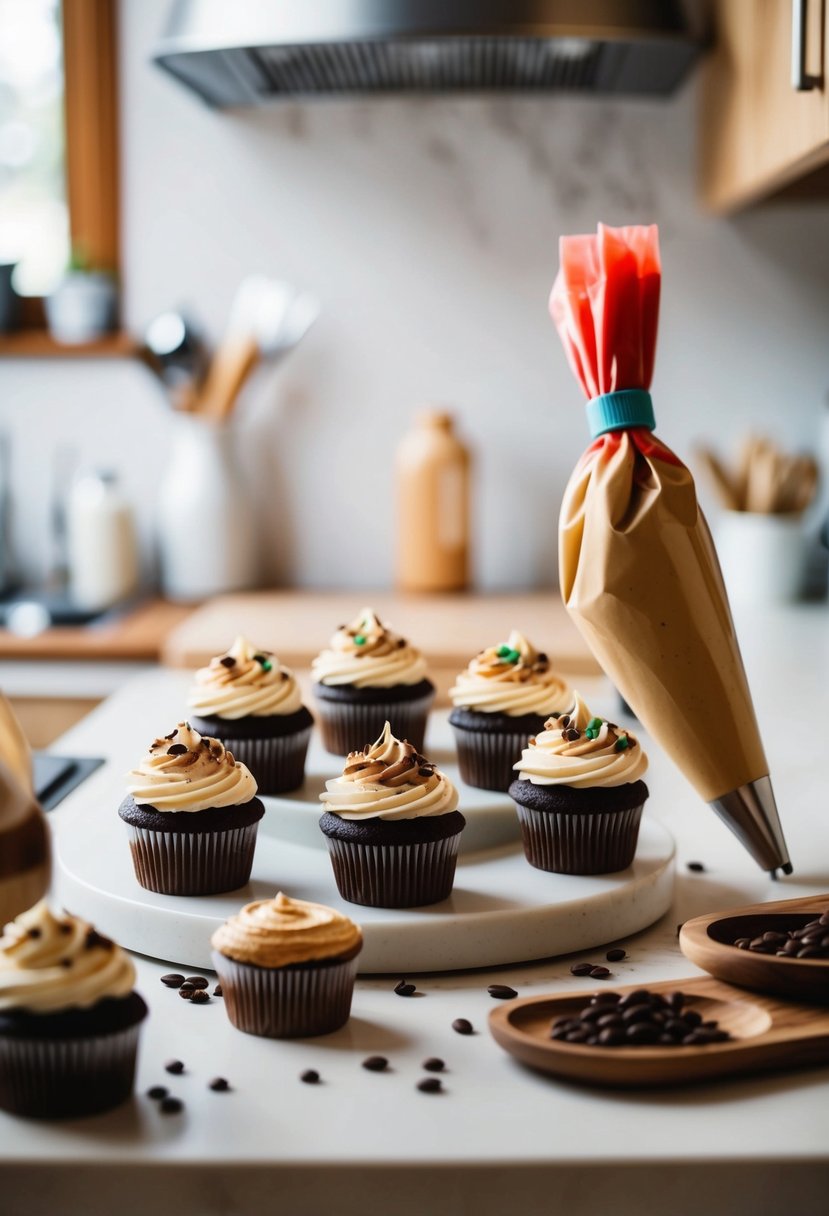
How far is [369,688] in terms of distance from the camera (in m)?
1.77

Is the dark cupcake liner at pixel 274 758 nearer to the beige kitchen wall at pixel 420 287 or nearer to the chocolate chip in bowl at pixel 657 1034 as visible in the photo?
the chocolate chip in bowl at pixel 657 1034

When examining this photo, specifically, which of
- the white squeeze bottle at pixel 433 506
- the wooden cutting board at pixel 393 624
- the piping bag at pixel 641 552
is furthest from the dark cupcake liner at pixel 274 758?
the white squeeze bottle at pixel 433 506

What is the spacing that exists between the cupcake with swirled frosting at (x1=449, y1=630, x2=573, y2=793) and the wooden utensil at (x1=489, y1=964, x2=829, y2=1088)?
0.51 m

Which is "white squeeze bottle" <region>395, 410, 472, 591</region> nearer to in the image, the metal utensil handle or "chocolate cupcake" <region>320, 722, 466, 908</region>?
the metal utensil handle

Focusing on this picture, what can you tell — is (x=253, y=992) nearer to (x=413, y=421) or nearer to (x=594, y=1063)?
(x=594, y=1063)

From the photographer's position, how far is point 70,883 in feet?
4.50

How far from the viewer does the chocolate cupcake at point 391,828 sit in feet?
4.21

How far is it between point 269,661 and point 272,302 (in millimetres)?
1372

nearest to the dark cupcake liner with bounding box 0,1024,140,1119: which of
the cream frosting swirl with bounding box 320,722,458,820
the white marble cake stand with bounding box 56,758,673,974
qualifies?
the white marble cake stand with bounding box 56,758,673,974

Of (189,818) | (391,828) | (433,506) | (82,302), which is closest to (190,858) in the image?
(189,818)

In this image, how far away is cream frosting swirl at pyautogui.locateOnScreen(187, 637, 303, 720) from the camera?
165 centimetres

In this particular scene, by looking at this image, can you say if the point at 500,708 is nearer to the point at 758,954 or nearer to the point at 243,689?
the point at 243,689

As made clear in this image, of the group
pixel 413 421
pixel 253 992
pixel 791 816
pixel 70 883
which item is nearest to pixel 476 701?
pixel 791 816

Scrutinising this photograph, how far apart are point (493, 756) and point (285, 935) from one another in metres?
0.57
